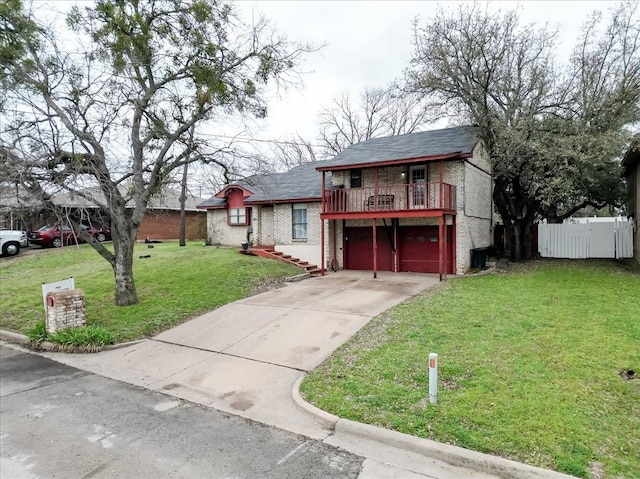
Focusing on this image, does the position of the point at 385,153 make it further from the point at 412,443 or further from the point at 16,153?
the point at 412,443

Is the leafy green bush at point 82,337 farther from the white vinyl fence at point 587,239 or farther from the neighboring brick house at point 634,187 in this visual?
the white vinyl fence at point 587,239

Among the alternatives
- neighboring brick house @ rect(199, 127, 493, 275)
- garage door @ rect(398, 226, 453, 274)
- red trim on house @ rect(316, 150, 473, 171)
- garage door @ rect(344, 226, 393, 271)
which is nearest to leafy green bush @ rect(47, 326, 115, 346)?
neighboring brick house @ rect(199, 127, 493, 275)

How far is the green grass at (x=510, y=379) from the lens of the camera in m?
3.82

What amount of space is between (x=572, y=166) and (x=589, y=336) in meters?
8.14

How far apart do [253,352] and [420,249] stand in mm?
10151

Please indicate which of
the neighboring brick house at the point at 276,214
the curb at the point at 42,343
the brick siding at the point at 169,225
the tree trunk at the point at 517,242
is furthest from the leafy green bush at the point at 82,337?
the brick siding at the point at 169,225

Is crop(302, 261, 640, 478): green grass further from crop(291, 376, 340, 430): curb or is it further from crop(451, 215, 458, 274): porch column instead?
crop(451, 215, 458, 274): porch column

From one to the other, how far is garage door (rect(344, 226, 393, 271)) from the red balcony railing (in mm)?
1463

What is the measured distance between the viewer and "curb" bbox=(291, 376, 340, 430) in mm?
4570

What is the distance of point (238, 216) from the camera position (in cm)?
2136

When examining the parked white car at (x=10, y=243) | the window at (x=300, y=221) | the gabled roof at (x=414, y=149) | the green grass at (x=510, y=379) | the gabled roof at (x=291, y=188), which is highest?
the gabled roof at (x=414, y=149)

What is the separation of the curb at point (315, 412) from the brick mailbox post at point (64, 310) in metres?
6.24

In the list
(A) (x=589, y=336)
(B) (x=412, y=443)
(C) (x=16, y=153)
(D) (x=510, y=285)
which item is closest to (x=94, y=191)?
(C) (x=16, y=153)

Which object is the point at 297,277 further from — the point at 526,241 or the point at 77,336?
Answer: the point at 526,241
